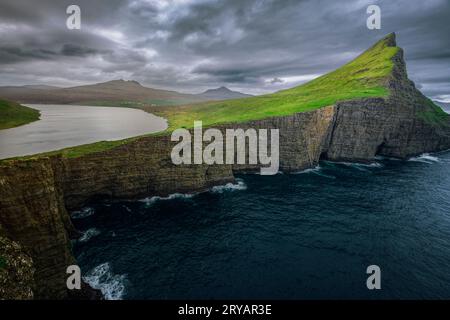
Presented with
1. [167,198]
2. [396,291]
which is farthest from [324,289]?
[167,198]

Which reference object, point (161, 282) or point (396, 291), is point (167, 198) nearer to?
point (161, 282)

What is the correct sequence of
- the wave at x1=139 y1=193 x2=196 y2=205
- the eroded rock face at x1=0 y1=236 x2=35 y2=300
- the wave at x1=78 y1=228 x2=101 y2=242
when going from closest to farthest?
the eroded rock face at x1=0 y1=236 x2=35 y2=300, the wave at x1=78 y1=228 x2=101 y2=242, the wave at x1=139 y1=193 x2=196 y2=205

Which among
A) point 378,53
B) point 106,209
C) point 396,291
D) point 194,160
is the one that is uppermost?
point 378,53

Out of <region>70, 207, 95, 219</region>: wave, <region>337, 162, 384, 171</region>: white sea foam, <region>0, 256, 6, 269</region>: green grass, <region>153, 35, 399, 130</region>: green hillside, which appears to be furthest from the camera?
<region>153, 35, 399, 130</region>: green hillside

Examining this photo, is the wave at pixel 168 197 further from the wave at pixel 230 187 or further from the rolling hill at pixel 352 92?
the rolling hill at pixel 352 92

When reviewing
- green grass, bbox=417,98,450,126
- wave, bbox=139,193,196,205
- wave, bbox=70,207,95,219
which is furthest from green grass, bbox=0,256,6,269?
green grass, bbox=417,98,450,126

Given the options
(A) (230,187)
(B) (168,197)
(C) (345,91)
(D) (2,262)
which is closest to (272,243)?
(A) (230,187)

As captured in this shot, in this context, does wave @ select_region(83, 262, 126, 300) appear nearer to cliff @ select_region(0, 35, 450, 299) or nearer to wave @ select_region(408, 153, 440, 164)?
A: cliff @ select_region(0, 35, 450, 299)
